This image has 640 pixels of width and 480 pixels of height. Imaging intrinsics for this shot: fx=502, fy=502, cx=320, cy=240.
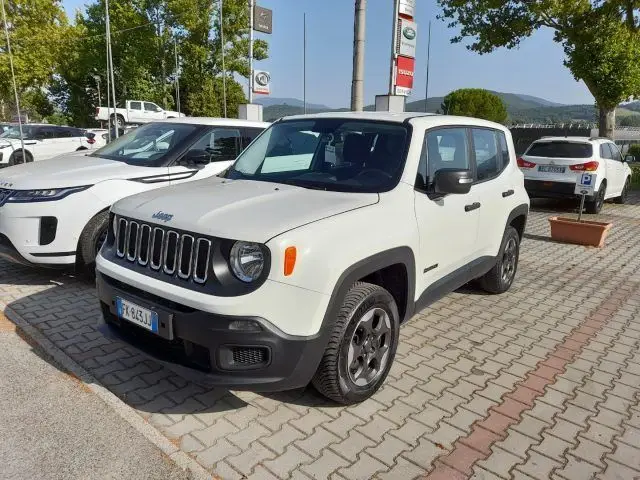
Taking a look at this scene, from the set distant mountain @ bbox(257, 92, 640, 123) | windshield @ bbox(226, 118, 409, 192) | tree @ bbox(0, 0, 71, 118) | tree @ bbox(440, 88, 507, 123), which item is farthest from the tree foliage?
windshield @ bbox(226, 118, 409, 192)

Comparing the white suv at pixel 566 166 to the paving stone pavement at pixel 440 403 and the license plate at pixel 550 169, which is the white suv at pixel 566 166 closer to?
the license plate at pixel 550 169

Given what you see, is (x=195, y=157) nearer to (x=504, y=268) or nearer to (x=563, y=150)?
(x=504, y=268)

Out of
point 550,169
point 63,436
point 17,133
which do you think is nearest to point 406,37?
point 550,169

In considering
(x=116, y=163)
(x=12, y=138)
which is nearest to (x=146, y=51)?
(x=12, y=138)

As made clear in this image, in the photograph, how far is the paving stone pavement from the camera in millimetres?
2656

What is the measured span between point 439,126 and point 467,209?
27.6 inches

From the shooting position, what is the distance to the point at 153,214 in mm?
2961

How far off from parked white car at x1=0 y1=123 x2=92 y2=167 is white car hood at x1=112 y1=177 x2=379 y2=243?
14137 mm

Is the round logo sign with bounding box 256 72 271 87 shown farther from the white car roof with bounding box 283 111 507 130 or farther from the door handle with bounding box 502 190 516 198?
the door handle with bounding box 502 190 516 198

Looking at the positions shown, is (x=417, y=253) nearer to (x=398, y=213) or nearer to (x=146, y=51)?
(x=398, y=213)

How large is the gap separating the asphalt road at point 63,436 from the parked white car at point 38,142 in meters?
13.8

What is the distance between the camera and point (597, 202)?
11.2 meters

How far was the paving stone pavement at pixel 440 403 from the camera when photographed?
266 cm

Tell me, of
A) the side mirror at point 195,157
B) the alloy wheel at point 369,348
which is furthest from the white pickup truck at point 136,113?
the alloy wheel at point 369,348
